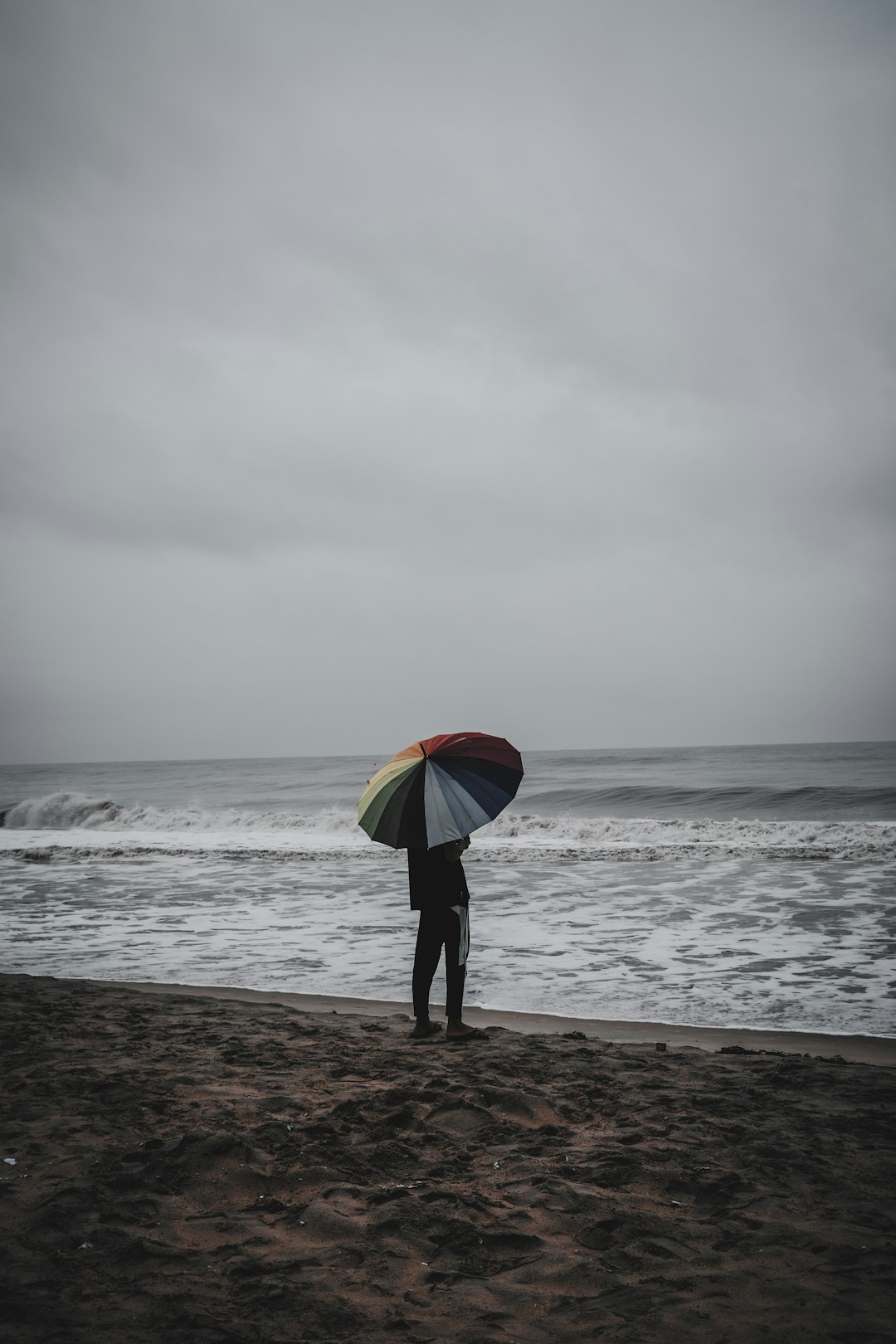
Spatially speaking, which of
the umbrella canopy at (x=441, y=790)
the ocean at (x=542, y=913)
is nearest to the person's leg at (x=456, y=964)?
the umbrella canopy at (x=441, y=790)

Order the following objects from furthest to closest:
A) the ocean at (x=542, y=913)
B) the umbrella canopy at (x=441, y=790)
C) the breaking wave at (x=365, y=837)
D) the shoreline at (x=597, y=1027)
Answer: the breaking wave at (x=365, y=837) < the ocean at (x=542, y=913) < the shoreline at (x=597, y=1027) < the umbrella canopy at (x=441, y=790)

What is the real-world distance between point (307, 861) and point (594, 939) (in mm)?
9173

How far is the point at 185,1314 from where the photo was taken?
7.96 feet

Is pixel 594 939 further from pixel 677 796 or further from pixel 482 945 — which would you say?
pixel 677 796

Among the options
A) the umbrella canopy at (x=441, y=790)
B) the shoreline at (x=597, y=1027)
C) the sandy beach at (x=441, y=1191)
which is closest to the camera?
the sandy beach at (x=441, y=1191)

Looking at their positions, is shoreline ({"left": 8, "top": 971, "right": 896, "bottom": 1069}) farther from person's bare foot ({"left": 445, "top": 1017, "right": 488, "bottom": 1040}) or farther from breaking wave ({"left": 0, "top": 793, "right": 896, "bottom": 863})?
breaking wave ({"left": 0, "top": 793, "right": 896, "bottom": 863})

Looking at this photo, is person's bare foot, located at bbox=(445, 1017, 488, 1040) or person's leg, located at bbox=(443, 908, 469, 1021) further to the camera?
person's leg, located at bbox=(443, 908, 469, 1021)

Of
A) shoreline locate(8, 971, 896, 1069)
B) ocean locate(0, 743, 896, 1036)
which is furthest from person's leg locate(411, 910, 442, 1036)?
ocean locate(0, 743, 896, 1036)

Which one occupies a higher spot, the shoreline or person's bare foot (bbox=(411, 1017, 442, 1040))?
person's bare foot (bbox=(411, 1017, 442, 1040))

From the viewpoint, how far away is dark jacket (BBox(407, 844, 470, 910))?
224 inches

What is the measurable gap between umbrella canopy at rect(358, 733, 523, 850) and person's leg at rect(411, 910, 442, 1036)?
0.74 metres

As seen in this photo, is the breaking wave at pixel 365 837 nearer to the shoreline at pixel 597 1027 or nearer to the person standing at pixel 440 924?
the shoreline at pixel 597 1027

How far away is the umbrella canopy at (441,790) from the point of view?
17.6 feet

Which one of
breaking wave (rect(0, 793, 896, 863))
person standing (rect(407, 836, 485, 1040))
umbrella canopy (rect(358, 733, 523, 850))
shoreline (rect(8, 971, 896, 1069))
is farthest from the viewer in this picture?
breaking wave (rect(0, 793, 896, 863))
